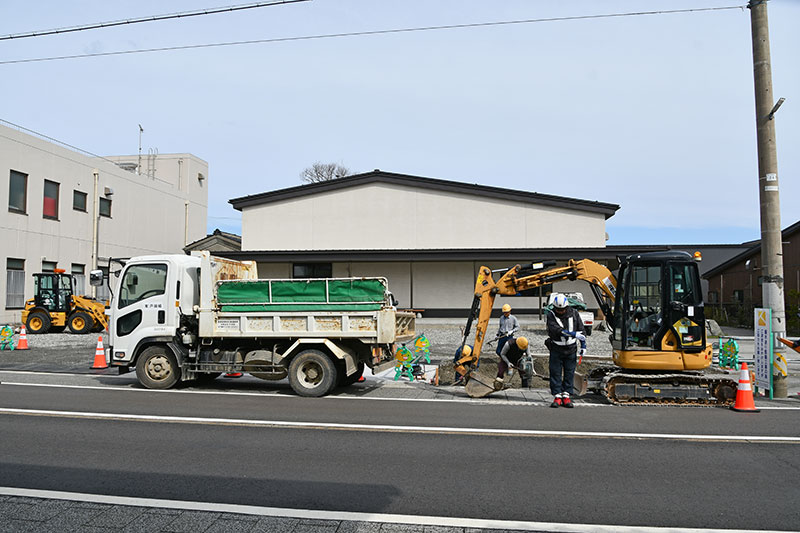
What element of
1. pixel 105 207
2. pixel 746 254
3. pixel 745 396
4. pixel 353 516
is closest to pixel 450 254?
pixel 745 396

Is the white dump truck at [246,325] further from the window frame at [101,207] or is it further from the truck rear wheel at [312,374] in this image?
the window frame at [101,207]

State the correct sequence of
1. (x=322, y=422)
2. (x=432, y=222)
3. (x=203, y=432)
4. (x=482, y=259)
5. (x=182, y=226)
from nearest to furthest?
(x=203, y=432)
(x=322, y=422)
(x=482, y=259)
(x=432, y=222)
(x=182, y=226)

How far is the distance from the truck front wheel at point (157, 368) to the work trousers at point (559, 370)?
7247 millimetres

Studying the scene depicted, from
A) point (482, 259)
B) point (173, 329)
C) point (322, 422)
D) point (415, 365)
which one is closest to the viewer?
point (322, 422)

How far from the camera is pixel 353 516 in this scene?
16.3ft

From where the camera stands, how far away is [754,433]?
27.2 feet

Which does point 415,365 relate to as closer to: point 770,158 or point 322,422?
Result: point 322,422

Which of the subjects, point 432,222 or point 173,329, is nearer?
point 173,329

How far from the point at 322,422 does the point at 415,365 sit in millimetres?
5236

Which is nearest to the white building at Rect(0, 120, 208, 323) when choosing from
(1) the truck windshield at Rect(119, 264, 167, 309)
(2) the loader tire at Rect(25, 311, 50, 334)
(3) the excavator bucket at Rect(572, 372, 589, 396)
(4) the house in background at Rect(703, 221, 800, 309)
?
(2) the loader tire at Rect(25, 311, 50, 334)


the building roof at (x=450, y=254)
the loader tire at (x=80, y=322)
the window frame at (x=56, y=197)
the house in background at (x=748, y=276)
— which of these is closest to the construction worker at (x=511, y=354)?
the building roof at (x=450, y=254)

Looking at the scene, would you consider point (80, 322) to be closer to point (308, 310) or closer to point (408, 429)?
point (308, 310)

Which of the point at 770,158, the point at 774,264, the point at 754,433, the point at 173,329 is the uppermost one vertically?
the point at 770,158

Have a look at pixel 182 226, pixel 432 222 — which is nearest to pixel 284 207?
pixel 432 222
